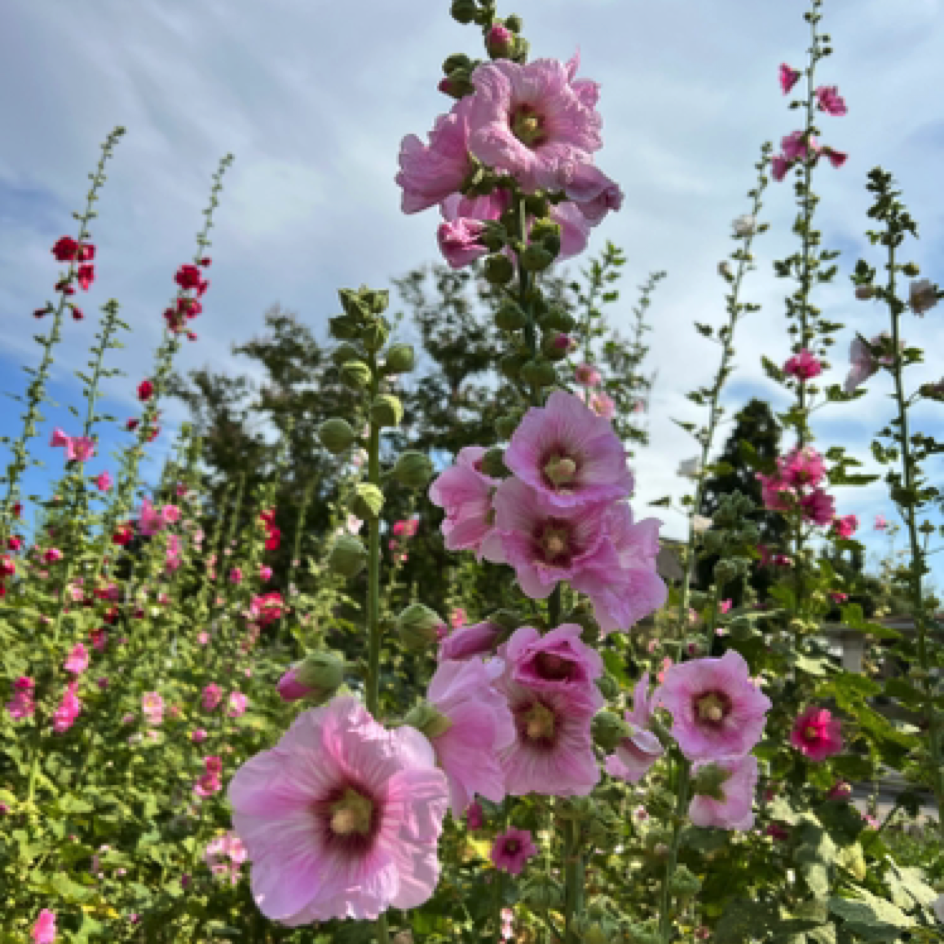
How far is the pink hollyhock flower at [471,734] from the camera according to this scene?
906 millimetres

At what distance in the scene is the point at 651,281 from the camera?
5.48 metres

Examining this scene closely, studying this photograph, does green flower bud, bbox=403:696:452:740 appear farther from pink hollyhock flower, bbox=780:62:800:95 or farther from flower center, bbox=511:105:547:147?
pink hollyhock flower, bbox=780:62:800:95

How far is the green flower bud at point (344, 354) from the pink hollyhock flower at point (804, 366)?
309 centimetres

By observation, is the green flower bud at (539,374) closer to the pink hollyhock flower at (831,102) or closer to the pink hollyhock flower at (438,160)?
the pink hollyhock flower at (438,160)

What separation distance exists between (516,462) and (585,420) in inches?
5.7

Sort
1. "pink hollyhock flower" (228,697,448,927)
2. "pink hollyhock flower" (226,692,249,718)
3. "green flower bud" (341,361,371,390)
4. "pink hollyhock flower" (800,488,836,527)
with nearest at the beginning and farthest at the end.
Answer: "pink hollyhock flower" (228,697,448,927) → "green flower bud" (341,361,371,390) → "pink hollyhock flower" (800,488,836,527) → "pink hollyhock flower" (226,692,249,718)

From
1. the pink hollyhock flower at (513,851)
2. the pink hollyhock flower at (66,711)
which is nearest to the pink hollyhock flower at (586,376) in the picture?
the pink hollyhock flower at (513,851)

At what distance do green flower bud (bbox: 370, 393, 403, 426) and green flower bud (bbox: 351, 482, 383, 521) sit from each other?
0.11m

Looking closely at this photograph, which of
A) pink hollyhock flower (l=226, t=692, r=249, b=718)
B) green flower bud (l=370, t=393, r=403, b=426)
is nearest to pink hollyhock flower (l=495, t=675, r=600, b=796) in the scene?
green flower bud (l=370, t=393, r=403, b=426)

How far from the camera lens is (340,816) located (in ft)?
2.99

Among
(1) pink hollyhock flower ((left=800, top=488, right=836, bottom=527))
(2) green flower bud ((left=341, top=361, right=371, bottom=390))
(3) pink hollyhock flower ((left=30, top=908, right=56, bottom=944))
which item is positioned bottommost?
(3) pink hollyhock flower ((left=30, top=908, right=56, bottom=944))

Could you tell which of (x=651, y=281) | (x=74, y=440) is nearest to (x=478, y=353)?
(x=651, y=281)

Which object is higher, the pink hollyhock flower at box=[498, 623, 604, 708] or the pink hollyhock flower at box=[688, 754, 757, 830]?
the pink hollyhock flower at box=[498, 623, 604, 708]

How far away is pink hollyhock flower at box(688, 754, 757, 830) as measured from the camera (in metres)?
1.71
